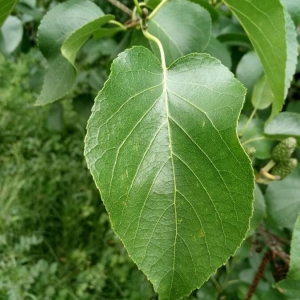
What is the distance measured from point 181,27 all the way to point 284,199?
0.45 meters

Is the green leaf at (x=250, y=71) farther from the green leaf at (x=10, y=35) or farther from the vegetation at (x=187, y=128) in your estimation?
the green leaf at (x=10, y=35)

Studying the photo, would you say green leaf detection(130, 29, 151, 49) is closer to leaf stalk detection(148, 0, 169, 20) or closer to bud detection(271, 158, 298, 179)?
leaf stalk detection(148, 0, 169, 20)

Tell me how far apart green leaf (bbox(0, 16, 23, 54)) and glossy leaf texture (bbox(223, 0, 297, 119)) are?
73 cm

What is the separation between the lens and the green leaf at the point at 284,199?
Answer: 3.05ft

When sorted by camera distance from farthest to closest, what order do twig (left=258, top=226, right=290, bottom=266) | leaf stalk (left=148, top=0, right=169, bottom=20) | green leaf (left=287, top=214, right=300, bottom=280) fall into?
twig (left=258, top=226, right=290, bottom=266) < leaf stalk (left=148, top=0, right=169, bottom=20) < green leaf (left=287, top=214, right=300, bottom=280)

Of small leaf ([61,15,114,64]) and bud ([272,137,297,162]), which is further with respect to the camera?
bud ([272,137,297,162])

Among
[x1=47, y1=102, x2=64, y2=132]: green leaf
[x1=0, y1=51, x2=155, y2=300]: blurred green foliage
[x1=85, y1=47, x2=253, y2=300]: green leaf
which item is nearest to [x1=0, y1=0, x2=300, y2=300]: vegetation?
[x1=85, y1=47, x2=253, y2=300]: green leaf

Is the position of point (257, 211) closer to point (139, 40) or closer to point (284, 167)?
point (284, 167)

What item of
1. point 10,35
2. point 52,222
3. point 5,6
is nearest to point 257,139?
point 5,6

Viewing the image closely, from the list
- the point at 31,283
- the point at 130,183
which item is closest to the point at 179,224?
the point at 130,183

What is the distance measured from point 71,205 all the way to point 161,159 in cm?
193

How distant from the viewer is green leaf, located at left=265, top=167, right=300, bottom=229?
929 mm

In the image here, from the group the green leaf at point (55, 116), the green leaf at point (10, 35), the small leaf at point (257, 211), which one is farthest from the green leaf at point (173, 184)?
the green leaf at point (55, 116)

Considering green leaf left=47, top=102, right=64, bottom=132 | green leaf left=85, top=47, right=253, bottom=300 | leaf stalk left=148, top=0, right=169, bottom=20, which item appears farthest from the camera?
green leaf left=47, top=102, right=64, bottom=132
